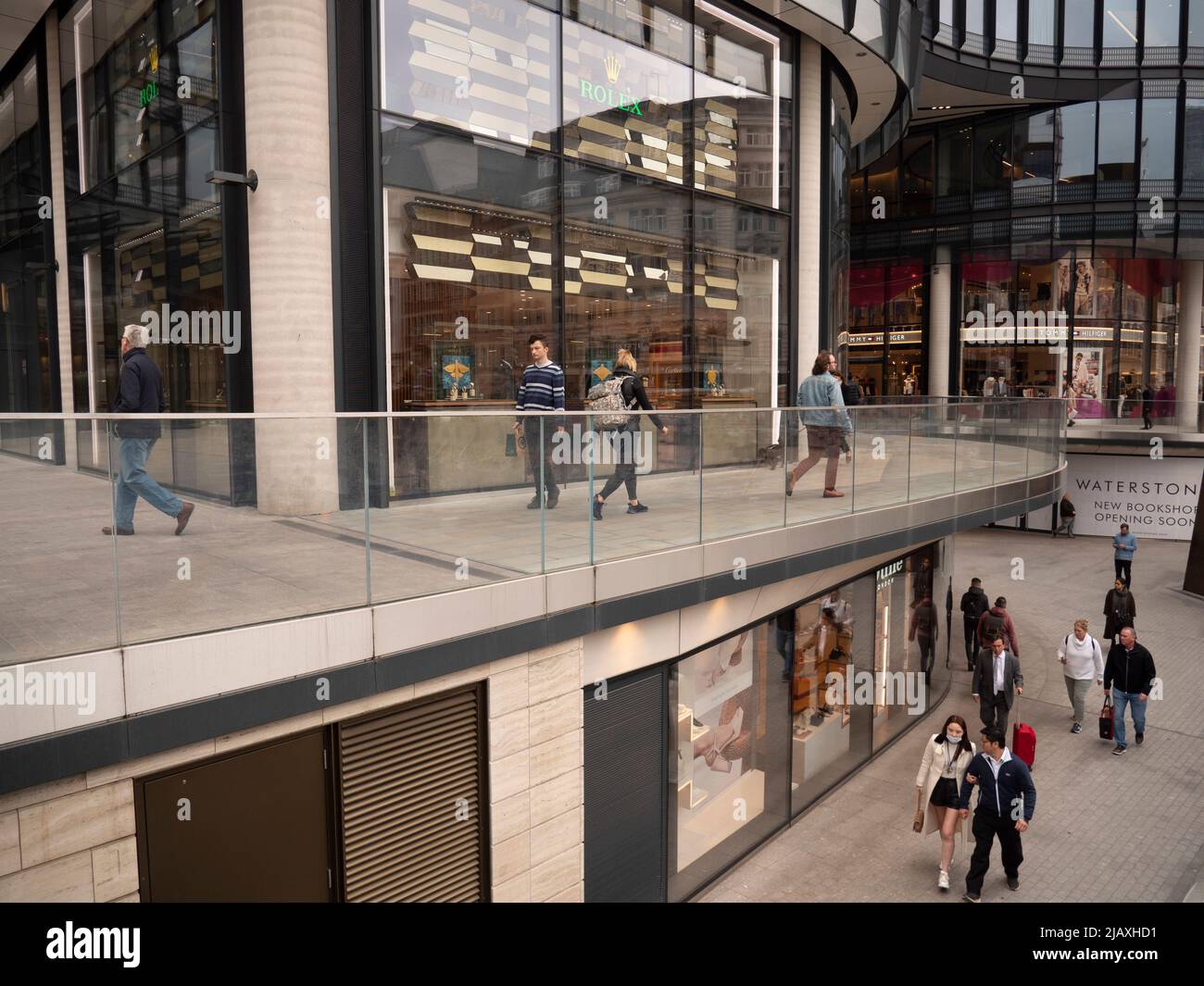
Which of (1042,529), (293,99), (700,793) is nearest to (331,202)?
(293,99)

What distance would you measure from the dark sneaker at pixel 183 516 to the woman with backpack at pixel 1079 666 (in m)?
13.1

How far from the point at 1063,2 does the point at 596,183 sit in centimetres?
2682

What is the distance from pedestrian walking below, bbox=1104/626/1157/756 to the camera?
13273 mm

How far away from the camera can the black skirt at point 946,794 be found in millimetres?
9781

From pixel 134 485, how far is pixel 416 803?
2924 millimetres

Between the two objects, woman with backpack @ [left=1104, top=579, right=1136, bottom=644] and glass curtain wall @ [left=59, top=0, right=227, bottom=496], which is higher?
glass curtain wall @ [left=59, top=0, right=227, bottom=496]

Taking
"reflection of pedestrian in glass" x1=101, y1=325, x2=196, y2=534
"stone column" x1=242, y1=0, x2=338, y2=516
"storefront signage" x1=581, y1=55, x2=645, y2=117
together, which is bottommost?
"reflection of pedestrian in glass" x1=101, y1=325, x2=196, y2=534

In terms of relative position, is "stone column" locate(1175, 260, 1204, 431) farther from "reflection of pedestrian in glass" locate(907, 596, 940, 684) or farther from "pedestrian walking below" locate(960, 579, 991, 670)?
"reflection of pedestrian in glass" locate(907, 596, 940, 684)

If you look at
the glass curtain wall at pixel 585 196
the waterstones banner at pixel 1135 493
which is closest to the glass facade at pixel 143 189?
the glass curtain wall at pixel 585 196

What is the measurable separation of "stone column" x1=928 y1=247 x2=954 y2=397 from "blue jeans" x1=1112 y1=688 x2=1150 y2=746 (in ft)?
81.4

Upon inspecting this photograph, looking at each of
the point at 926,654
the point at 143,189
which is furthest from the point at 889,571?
the point at 143,189

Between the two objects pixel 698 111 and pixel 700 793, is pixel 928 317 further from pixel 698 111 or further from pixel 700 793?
pixel 700 793

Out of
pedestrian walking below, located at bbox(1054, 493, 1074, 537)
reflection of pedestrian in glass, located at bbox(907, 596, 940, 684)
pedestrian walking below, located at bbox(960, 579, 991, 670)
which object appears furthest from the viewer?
pedestrian walking below, located at bbox(1054, 493, 1074, 537)

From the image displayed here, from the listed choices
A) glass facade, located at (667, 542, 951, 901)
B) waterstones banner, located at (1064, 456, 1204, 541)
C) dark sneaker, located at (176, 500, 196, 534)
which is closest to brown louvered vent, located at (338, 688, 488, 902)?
dark sneaker, located at (176, 500, 196, 534)
